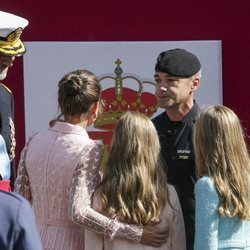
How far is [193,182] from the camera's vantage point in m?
3.19

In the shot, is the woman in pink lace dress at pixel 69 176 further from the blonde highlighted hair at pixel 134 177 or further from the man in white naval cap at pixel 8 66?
the man in white naval cap at pixel 8 66

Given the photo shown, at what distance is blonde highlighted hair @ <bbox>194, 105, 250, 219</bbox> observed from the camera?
109 inches

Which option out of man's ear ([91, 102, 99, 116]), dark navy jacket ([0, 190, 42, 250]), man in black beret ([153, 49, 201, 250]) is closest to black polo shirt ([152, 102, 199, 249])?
man in black beret ([153, 49, 201, 250])

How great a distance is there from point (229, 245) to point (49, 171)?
0.65 metres

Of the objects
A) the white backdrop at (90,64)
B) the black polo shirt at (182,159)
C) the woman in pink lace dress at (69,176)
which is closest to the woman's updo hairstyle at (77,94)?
the woman in pink lace dress at (69,176)

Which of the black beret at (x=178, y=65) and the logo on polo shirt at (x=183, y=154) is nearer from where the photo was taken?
the logo on polo shirt at (x=183, y=154)

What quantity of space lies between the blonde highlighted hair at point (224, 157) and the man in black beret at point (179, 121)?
32 centimetres

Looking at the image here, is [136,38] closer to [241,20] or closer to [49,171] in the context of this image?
[241,20]

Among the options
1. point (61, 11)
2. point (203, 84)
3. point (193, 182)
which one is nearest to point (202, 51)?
point (203, 84)

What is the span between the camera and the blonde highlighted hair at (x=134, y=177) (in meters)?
2.86

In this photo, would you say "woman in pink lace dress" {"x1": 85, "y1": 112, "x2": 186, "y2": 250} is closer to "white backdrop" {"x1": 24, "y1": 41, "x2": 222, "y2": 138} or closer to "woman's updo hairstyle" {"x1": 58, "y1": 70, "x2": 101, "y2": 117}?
"woman's updo hairstyle" {"x1": 58, "y1": 70, "x2": 101, "y2": 117}

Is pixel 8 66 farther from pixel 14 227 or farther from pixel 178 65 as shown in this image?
pixel 14 227

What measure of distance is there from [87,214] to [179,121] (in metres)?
0.68

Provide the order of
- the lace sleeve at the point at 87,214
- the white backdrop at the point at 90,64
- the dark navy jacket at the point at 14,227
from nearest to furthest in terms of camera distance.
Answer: the dark navy jacket at the point at 14,227 → the lace sleeve at the point at 87,214 → the white backdrop at the point at 90,64
